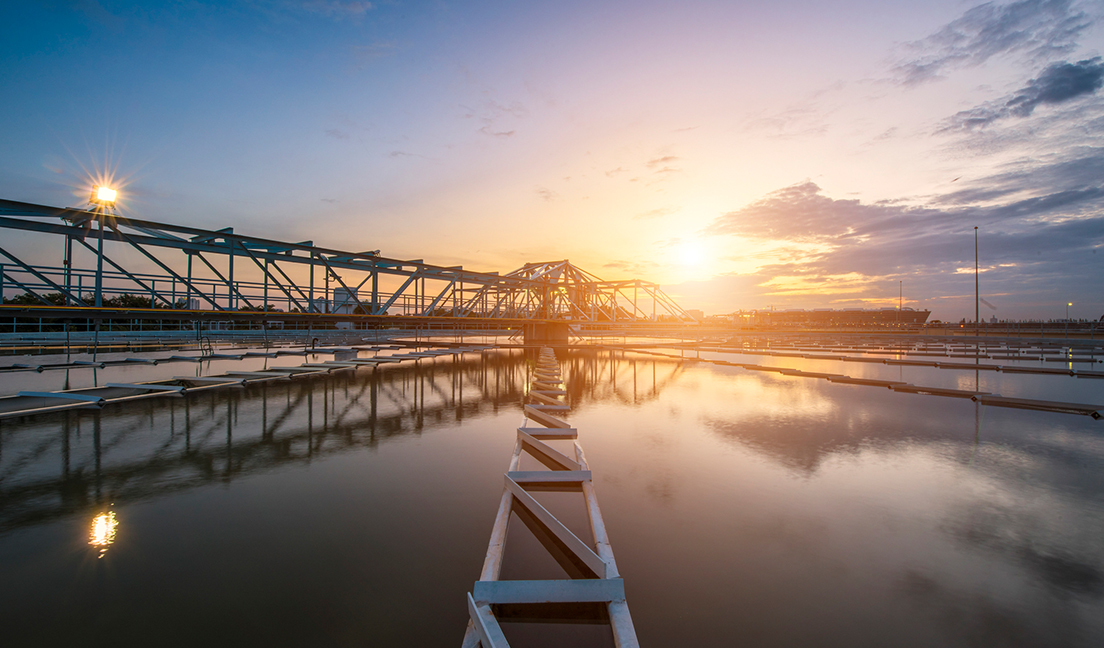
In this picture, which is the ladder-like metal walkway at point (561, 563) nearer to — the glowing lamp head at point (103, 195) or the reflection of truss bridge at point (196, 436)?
the reflection of truss bridge at point (196, 436)

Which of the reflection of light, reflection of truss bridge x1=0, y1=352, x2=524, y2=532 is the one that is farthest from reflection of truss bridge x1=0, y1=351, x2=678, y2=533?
the reflection of light

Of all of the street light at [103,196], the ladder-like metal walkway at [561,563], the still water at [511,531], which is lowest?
the still water at [511,531]

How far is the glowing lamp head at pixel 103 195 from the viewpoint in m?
13.1

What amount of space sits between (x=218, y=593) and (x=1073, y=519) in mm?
8095

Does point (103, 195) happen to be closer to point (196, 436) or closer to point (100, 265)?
point (100, 265)

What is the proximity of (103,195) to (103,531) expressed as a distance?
47.6ft

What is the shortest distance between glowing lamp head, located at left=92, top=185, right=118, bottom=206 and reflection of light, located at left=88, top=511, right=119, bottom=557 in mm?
13925

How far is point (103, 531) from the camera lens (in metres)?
4.04

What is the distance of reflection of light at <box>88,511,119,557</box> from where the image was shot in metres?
3.78

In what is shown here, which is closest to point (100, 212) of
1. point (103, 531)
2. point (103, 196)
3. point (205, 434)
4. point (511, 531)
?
point (103, 196)

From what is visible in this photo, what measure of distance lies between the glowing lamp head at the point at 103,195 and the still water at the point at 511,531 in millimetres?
8183

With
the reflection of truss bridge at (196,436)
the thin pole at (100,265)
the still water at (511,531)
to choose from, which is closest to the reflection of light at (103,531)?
the still water at (511,531)

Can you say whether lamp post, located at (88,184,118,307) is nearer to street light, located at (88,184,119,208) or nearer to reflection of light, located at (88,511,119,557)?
street light, located at (88,184,119,208)

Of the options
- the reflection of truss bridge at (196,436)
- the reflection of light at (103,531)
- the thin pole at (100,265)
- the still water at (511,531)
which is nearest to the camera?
the still water at (511,531)
